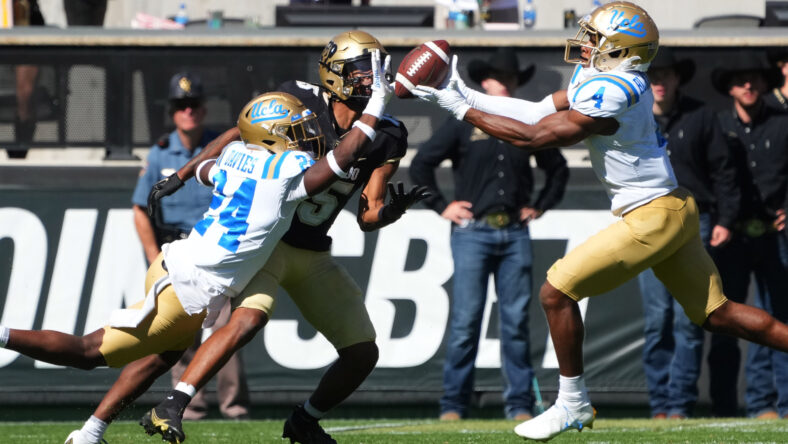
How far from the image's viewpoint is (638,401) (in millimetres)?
7953

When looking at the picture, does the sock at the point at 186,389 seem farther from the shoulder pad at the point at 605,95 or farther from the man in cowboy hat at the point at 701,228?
the man in cowboy hat at the point at 701,228

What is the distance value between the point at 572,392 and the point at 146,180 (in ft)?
10.4

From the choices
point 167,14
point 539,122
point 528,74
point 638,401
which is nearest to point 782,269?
point 638,401

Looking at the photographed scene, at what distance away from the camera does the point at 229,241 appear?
16.4ft

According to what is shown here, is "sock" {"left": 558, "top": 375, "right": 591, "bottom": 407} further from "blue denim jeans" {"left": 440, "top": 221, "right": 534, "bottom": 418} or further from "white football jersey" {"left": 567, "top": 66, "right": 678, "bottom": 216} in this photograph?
"blue denim jeans" {"left": 440, "top": 221, "right": 534, "bottom": 418}

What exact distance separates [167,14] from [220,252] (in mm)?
6854

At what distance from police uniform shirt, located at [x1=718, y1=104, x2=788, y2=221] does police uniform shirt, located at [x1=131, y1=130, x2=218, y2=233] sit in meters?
2.96

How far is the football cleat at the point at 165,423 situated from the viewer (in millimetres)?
4754

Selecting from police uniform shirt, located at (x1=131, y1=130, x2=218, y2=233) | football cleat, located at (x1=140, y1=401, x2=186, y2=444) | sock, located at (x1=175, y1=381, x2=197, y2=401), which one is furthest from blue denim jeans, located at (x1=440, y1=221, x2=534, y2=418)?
football cleat, located at (x1=140, y1=401, x2=186, y2=444)

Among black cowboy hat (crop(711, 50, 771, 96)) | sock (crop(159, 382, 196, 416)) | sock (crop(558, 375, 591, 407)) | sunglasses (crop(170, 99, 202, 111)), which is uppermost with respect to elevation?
black cowboy hat (crop(711, 50, 771, 96))

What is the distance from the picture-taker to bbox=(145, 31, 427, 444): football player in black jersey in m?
5.28

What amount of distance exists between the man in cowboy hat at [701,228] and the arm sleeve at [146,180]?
2.76 metres

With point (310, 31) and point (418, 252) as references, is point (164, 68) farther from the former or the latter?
point (418, 252)

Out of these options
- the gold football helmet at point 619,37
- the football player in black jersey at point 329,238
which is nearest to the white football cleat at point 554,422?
the football player in black jersey at point 329,238
